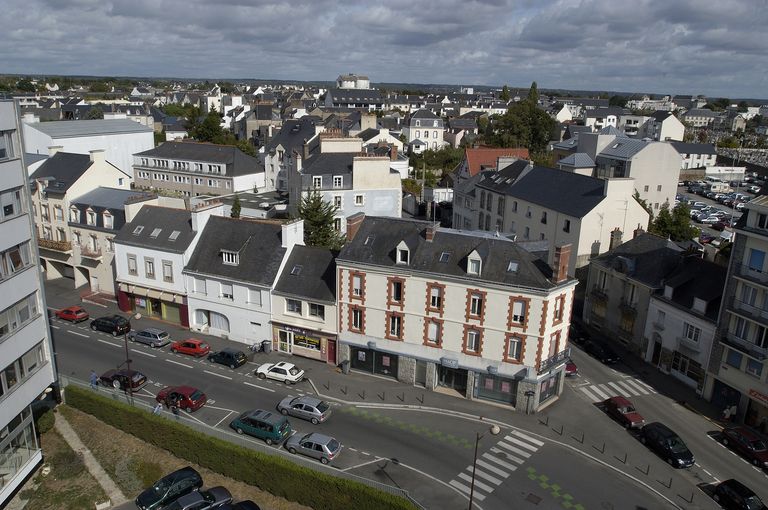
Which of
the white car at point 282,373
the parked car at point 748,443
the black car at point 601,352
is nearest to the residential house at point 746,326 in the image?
the parked car at point 748,443

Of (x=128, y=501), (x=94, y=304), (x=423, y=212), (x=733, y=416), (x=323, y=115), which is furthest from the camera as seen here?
(x=323, y=115)

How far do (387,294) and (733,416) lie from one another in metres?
26.2

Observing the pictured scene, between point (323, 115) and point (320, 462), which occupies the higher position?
point (323, 115)

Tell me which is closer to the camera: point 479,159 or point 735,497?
point 735,497

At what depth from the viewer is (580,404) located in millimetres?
42281

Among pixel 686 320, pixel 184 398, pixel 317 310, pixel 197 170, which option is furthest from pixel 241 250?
pixel 197 170

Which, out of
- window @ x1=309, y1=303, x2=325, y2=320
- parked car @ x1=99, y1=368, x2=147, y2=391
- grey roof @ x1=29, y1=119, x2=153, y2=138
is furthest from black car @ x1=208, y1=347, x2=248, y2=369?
grey roof @ x1=29, y1=119, x2=153, y2=138

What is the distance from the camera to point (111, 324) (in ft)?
167

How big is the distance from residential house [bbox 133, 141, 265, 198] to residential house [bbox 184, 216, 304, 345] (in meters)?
40.8

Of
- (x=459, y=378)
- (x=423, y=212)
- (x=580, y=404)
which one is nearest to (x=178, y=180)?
(x=423, y=212)

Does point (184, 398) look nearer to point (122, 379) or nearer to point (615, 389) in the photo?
point (122, 379)

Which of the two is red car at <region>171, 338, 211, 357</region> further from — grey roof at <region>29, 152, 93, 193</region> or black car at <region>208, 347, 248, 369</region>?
grey roof at <region>29, 152, 93, 193</region>

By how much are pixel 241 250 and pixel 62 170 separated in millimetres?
27871

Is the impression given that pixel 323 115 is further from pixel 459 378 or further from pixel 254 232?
pixel 459 378
